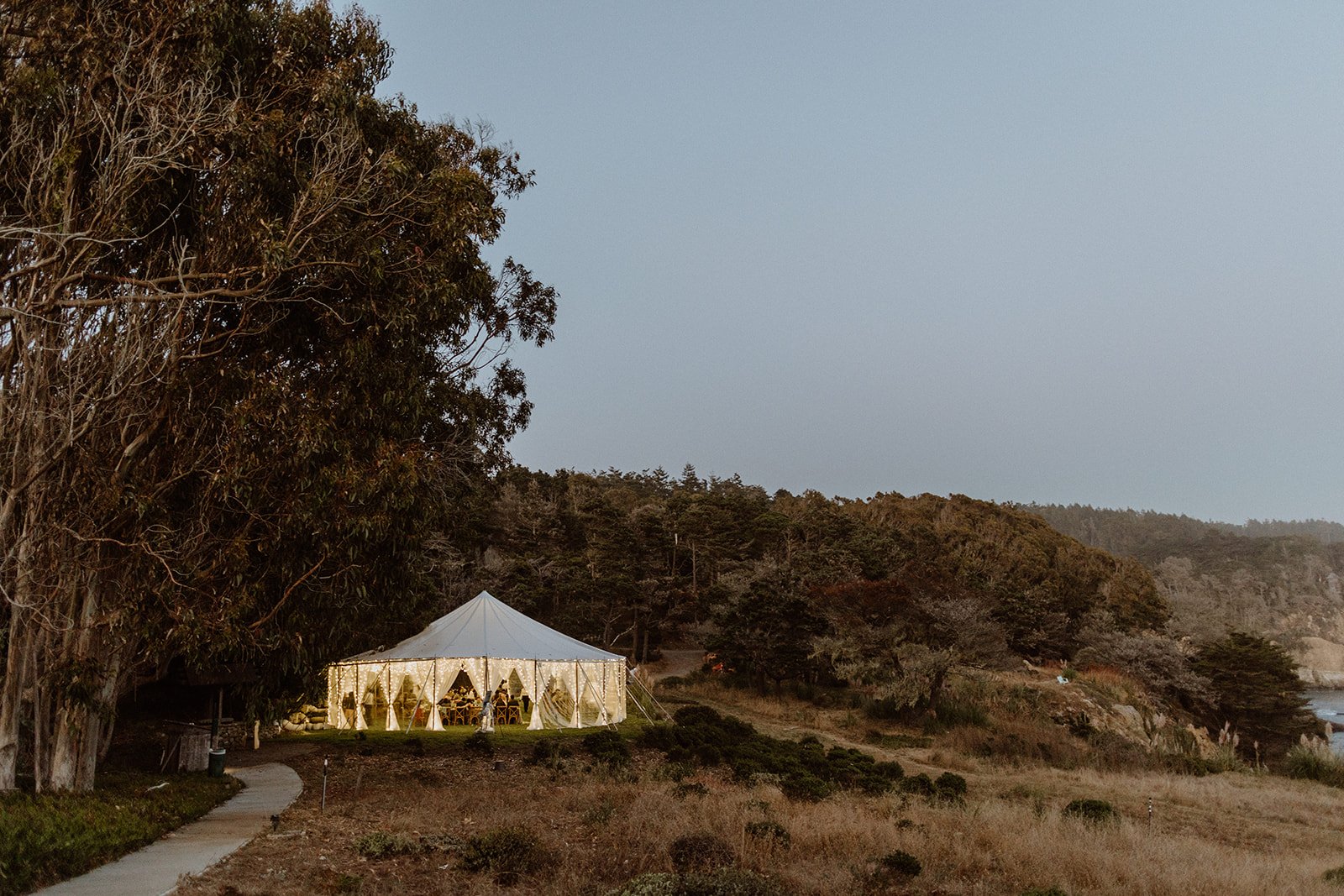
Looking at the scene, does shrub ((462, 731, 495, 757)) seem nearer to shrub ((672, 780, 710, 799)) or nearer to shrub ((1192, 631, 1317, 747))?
shrub ((672, 780, 710, 799))

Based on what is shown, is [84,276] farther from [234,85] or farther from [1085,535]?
[1085,535]

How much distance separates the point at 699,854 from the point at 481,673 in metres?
13.8

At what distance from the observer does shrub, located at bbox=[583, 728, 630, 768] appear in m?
15.8

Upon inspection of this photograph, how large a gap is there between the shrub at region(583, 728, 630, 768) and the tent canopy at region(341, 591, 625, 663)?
299cm

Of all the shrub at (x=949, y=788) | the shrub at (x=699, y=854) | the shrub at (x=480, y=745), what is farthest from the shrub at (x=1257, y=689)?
the shrub at (x=699, y=854)

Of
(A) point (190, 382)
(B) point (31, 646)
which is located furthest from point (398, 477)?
(B) point (31, 646)

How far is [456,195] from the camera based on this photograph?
11.0 metres

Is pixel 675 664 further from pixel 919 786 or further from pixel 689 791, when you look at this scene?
pixel 689 791

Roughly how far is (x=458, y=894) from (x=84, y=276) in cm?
714

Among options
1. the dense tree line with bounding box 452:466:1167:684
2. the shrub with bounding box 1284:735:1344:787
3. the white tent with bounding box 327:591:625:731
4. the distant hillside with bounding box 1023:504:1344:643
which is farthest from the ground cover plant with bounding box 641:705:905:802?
the distant hillside with bounding box 1023:504:1344:643

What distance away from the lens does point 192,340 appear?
34.3 feet

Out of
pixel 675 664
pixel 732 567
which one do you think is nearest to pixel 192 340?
pixel 675 664

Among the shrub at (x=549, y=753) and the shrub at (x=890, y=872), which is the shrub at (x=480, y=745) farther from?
the shrub at (x=890, y=872)

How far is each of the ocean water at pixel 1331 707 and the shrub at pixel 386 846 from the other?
32.2 meters
